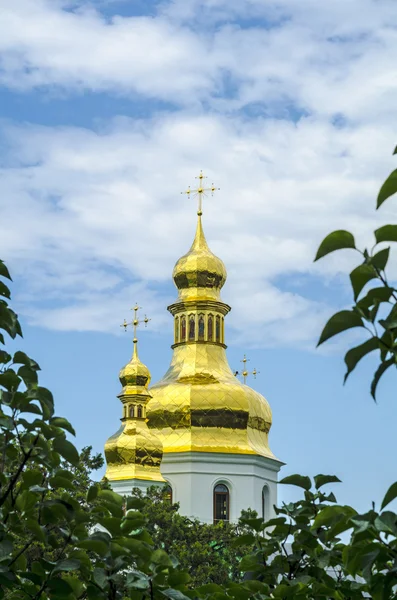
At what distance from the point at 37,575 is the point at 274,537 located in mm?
1033

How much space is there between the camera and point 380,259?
8.95 ft

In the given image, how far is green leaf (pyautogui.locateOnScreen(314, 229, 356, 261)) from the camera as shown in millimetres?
2770

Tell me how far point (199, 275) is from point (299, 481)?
39.7m

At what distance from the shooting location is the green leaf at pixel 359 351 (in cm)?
276

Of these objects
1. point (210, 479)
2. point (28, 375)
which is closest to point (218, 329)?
point (210, 479)

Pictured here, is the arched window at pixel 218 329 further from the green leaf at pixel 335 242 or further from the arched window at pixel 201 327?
the green leaf at pixel 335 242

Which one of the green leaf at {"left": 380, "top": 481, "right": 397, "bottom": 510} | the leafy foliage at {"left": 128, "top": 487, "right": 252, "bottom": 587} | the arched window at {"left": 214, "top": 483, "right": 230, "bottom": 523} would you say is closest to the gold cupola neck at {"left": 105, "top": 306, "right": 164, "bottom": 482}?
the arched window at {"left": 214, "top": 483, "right": 230, "bottom": 523}

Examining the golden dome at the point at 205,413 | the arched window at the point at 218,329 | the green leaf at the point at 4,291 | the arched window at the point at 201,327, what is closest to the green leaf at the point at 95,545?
the green leaf at the point at 4,291

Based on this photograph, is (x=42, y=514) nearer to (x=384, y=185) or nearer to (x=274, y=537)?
(x=274, y=537)

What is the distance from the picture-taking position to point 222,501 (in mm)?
39469

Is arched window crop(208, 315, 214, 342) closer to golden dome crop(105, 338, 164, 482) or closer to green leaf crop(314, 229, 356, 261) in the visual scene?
golden dome crop(105, 338, 164, 482)

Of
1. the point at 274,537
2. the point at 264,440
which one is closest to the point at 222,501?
the point at 264,440

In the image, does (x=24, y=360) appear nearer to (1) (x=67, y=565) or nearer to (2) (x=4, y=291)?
(2) (x=4, y=291)

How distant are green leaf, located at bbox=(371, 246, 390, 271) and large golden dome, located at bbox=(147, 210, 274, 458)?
121ft
